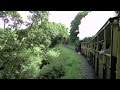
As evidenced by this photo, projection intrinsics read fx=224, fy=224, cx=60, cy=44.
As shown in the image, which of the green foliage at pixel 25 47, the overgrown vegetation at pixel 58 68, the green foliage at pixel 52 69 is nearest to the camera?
the green foliage at pixel 25 47

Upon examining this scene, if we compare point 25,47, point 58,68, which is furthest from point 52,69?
point 25,47

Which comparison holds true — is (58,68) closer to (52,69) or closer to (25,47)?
(52,69)

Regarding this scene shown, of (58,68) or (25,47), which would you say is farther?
(58,68)

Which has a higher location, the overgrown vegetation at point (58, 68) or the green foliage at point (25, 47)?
the green foliage at point (25, 47)

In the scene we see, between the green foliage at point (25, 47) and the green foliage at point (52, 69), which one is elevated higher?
the green foliage at point (25, 47)

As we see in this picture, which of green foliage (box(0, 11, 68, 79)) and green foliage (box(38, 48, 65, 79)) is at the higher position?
green foliage (box(0, 11, 68, 79))

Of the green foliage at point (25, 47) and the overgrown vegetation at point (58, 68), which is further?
the overgrown vegetation at point (58, 68)

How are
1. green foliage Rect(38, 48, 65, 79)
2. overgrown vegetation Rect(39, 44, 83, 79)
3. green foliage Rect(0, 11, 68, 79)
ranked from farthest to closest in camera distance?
green foliage Rect(38, 48, 65, 79), overgrown vegetation Rect(39, 44, 83, 79), green foliage Rect(0, 11, 68, 79)

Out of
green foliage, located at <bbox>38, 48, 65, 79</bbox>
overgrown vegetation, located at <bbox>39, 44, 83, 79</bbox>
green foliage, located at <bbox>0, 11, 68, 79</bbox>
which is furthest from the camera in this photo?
green foliage, located at <bbox>38, 48, 65, 79</bbox>

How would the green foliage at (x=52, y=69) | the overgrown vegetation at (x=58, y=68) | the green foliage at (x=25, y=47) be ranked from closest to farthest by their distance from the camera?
the green foliage at (x=25, y=47), the overgrown vegetation at (x=58, y=68), the green foliage at (x=52, y=69)

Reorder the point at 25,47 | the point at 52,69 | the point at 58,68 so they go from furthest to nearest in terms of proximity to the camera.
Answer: the point at 58,68, the point at 52,69, the point at 25,47
